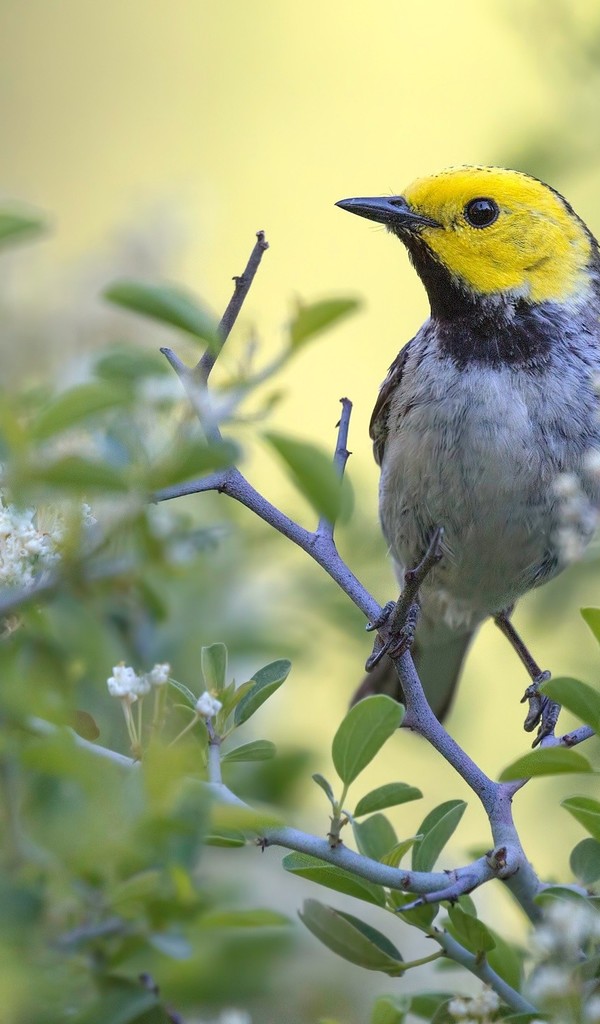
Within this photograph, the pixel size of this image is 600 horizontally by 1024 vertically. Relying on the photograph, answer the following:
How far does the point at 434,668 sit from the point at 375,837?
6.80 ft

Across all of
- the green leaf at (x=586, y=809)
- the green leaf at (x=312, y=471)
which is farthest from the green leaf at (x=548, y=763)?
A: the green leaf at (x=312, y=471)

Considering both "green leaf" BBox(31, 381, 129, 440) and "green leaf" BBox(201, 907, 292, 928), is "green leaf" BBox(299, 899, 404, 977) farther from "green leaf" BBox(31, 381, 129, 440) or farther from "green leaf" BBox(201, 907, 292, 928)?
"green leaf" BBox(31, 381, 129, 440)

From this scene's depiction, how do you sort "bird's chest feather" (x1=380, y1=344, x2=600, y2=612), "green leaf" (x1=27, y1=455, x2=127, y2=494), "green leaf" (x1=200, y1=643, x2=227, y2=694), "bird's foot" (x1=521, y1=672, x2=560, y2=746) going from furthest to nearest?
"bird's chest feather" (x1=380, y1=344, x2=600, y2=612)
"bird's foot" (x1=521, y1=672, x2=560, y2=746)
"green leaf" (x1=200, y1=643, x2=227, y2=694)
"green leaf" (x1=27, y1=455, x2=127, y2=494)

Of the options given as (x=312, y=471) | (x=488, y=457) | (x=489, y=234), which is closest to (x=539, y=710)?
(x=488, y=457)

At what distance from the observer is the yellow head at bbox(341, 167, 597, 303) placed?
3123mm

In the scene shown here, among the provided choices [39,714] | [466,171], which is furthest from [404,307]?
[39,714]

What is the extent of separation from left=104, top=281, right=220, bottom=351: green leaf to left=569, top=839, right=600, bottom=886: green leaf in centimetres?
81

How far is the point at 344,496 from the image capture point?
3.72 ft

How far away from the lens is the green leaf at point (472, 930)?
1362 mm

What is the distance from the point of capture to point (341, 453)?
1808 millimetres

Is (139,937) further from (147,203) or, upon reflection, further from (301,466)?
(147,203)

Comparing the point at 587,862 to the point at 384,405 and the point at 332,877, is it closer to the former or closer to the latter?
the point at 332,877

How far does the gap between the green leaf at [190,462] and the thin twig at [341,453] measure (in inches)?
18.3

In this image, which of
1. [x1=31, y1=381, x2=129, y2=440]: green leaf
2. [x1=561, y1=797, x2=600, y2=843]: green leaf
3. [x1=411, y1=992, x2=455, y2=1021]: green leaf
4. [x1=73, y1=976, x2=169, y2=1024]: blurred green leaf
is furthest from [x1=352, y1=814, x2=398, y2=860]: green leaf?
[x1=31, y1=381, x2=129, y2=440]: green leaf
